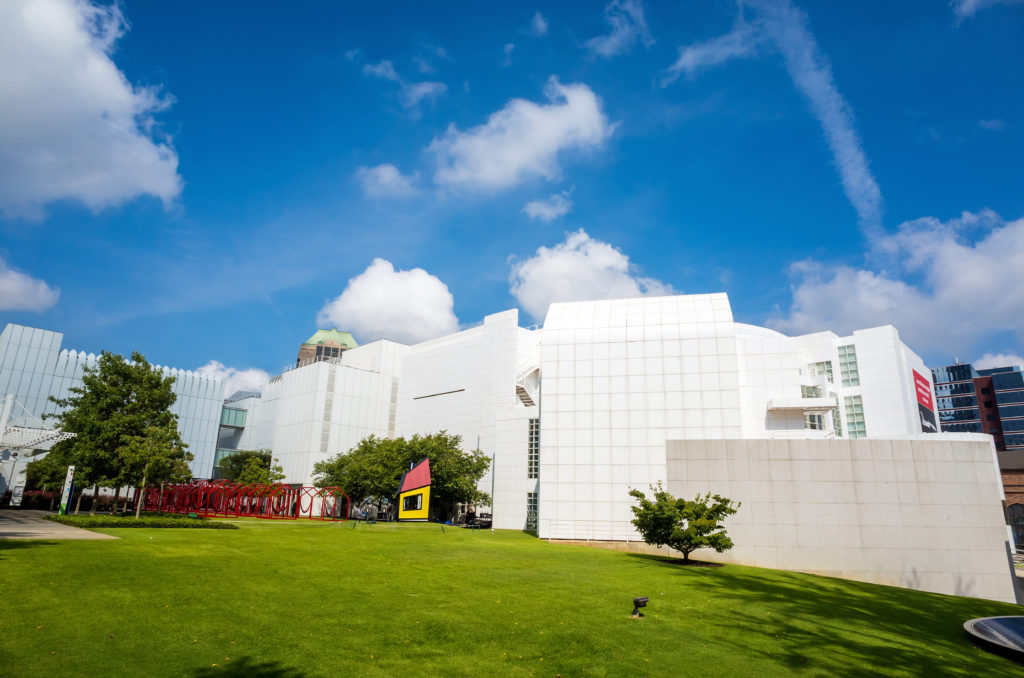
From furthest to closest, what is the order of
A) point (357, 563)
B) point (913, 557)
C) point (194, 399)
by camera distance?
point (194, 399), point (913, 557), point (357, 563)

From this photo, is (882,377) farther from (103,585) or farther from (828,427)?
(103,585)

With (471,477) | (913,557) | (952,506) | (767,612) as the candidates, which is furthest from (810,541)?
Result: (471,477)

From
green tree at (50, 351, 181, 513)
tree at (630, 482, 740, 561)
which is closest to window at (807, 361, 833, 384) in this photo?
tree at (630, 482, 740, 561)

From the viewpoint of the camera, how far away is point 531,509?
62875mm

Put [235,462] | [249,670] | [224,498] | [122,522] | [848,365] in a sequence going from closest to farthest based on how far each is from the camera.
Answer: [249,670] → [122,522] → [224,498] → [848,365] → [235,462]

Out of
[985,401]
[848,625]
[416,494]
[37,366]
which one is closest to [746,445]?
[848,625]

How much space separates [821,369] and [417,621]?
7512 cm

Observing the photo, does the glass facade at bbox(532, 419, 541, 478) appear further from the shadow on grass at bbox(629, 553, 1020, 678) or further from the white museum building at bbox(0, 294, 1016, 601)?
the shadow on grass at bbox(629, 553, 1020, 678)

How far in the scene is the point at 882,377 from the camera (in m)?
69.6

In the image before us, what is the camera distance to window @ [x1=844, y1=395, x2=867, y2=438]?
234ft

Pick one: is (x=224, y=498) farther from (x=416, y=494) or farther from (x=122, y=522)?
(x=122, y=522)

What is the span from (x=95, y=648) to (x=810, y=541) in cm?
3404

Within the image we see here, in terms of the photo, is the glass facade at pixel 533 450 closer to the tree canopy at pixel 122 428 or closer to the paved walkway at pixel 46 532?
the tree canopy at pixel 122 428

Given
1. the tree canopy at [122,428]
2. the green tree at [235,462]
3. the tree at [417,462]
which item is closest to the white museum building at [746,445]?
the tree at [417,462]
